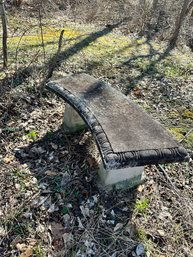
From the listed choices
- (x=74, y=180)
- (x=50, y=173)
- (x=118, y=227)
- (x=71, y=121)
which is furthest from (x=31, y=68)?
(x=118, y=227)

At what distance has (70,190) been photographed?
297 centimetres

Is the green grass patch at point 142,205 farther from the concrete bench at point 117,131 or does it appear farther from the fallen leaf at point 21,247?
the fallen leaf at point 21,247

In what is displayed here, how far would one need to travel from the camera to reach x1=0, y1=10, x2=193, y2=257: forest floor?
2607 mm

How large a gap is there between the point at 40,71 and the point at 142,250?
A: 3017 mm

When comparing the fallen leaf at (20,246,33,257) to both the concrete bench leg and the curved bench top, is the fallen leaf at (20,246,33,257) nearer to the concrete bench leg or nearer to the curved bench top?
the curved bench top

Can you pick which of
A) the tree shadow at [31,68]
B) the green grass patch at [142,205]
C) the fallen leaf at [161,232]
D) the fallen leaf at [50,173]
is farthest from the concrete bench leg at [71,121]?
the fallen leaf at [161,232]

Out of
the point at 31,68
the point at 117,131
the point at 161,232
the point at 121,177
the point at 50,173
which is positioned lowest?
the point at 161,232

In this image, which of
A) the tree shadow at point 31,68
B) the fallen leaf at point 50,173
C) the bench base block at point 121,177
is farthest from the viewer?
the tree shadow at point 31,68

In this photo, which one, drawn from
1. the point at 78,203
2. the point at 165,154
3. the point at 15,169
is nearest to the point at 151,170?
the point at 165,154

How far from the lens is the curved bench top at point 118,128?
2592mm

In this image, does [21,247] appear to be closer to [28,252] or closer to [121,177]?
[28,252]

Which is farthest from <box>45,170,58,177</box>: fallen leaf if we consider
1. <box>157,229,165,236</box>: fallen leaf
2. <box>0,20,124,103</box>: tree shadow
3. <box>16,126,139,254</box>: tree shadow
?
<box>0,20,124,103</box>: tree shadow

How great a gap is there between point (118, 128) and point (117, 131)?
53mm

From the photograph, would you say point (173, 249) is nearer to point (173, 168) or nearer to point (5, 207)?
point (173, 168)
